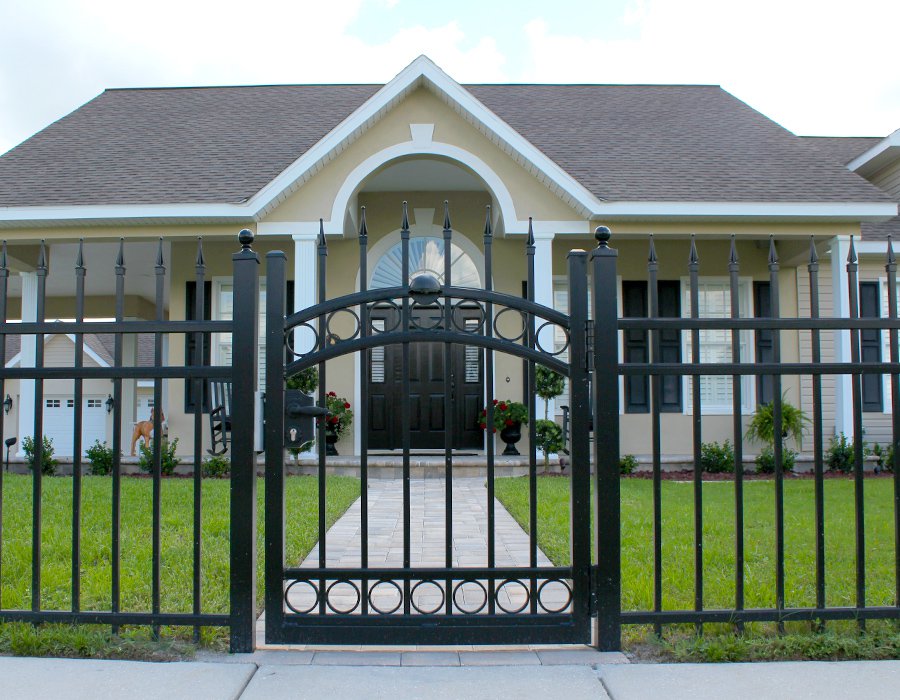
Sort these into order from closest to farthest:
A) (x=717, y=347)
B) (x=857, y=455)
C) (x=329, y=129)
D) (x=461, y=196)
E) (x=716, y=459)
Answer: (x=857, y=455), (x=716, y=459), (x=717, y=347), (x=461, y=196), (x=329, y=129)

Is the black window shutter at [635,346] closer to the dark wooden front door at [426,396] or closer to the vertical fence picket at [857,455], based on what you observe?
the dark wooden front door at [426,396]

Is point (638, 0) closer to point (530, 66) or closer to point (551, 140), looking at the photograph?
point (551, 140)

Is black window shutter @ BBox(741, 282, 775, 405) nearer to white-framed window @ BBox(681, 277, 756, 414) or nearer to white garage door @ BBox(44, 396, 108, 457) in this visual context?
white-framed window @ BBox(681, 277, 756, 414)

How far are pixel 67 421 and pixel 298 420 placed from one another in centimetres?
1271

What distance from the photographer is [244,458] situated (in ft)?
9.37

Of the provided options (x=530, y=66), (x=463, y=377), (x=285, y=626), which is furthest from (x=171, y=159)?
(x=530, y=66)

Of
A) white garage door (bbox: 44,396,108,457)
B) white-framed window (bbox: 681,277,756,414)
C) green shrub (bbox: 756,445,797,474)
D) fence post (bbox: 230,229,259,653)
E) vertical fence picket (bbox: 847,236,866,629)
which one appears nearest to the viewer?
fence post (bbox: 230,229,259,653)

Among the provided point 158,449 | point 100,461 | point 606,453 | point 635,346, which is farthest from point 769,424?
point 100,461

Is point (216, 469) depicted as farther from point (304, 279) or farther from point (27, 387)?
point (27, 387)

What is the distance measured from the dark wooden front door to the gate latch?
7.40 m

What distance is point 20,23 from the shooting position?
1568 centimetres

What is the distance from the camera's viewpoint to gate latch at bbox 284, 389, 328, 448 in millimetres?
2973

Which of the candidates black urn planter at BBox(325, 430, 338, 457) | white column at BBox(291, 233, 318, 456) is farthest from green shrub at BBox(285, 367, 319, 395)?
black urn planter at BBox(325, 430, 338, 457)

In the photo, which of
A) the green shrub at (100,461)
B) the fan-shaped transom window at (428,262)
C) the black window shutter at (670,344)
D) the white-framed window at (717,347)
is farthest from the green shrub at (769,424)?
the green shrub at (100,461)
